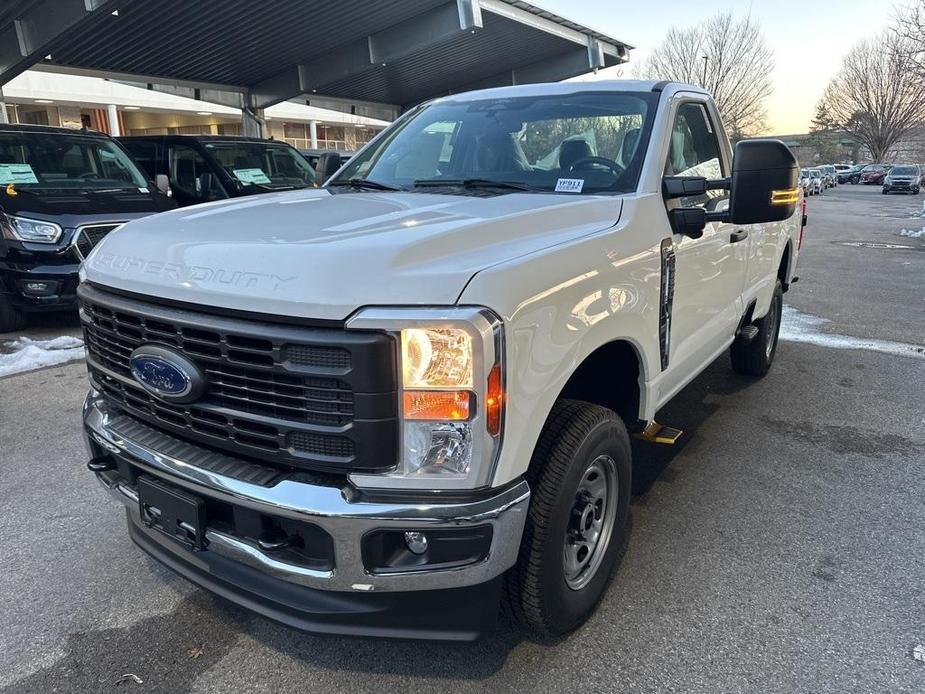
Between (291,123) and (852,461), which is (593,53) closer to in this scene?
→ (852,461)

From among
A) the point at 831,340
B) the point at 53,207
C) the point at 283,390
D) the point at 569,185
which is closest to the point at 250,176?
the point at 53,207

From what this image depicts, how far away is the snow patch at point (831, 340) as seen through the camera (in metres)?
6.58

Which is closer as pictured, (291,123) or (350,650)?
(350,650)

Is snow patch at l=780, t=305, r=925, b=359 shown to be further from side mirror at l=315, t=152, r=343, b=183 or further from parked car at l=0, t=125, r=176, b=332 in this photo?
parked car at l=0, t=125, r=176, b=332

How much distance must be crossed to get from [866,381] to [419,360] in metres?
5.09

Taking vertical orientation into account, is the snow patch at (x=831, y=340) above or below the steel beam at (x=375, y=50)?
below

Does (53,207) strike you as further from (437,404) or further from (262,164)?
(437,404)

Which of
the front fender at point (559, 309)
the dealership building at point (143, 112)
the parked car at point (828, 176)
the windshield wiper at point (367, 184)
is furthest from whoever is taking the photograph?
the parked car at point (828, 176)

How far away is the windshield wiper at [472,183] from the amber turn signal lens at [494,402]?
1503mm

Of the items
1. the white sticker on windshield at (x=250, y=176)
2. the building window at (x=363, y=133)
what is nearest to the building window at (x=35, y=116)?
the building window at (x=363, y=133)

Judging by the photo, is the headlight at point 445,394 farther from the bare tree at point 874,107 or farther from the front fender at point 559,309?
the bare tree at point 874,107

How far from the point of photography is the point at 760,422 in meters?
4.75

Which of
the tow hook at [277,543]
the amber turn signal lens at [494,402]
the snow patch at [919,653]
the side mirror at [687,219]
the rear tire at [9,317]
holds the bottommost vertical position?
the snow patch at [919,653]

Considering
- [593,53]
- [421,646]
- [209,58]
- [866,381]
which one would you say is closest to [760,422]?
[866,381]
